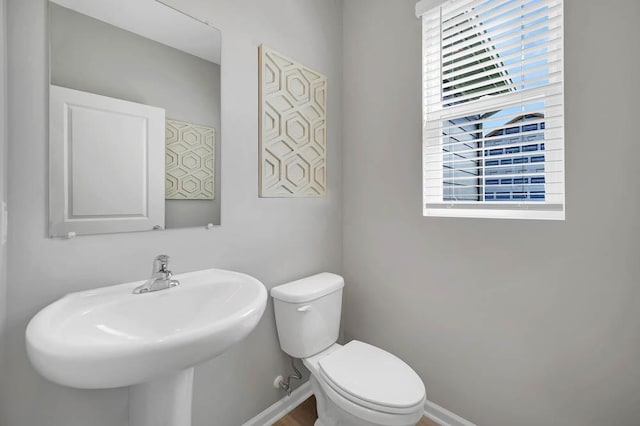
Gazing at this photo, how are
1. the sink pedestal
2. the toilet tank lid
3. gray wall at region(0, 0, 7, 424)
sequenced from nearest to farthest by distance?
gray wall at region(0, 0, 7, 424) → the sink pedestal → the toilet tank lid

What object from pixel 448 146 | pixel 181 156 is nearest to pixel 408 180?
pixel 448 146

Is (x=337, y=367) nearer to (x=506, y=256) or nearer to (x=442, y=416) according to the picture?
(x=442, y=416)

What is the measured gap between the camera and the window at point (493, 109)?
3.97 ft

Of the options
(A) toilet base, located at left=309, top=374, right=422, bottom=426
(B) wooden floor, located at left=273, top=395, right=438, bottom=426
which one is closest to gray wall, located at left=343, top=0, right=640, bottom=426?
(B) wooden floor, located at left=273, top=395, right=438, bottom=426

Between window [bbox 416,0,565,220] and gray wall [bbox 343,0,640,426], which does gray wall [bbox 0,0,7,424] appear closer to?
gray wall [bbox 343,0,640,426]

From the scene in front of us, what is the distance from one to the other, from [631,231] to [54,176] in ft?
6.44

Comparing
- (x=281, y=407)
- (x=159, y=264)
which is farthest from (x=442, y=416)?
(x=159, y=264)

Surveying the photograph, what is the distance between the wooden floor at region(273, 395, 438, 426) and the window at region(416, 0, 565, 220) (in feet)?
3.60

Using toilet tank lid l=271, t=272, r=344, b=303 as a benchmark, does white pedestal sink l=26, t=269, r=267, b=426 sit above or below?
above

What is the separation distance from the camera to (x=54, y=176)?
0.90m

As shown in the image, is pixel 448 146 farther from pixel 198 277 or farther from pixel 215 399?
pixel 215 399

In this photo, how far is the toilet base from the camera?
3.36 feet

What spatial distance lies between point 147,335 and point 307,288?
734 mm

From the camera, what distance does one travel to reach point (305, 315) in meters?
1.40
